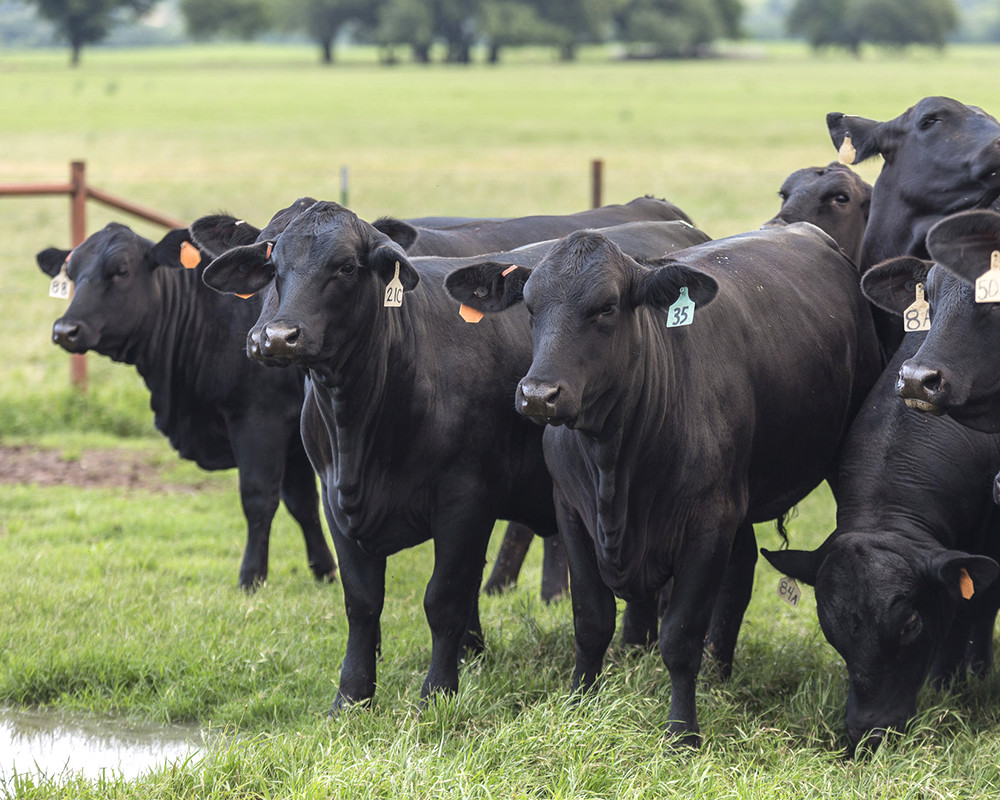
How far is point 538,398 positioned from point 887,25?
11004 centimetres

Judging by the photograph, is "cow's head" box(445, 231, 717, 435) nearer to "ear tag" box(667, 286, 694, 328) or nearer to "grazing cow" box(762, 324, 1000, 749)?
"ear tag" box(667, 286, 694, 328)

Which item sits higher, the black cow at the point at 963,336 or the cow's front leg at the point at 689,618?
the black cow at the point at 963,336

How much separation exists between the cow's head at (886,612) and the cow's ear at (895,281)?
3.02ft

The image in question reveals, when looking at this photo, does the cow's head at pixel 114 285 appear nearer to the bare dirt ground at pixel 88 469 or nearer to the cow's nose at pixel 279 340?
the bare dirt ground at pixel 88 469

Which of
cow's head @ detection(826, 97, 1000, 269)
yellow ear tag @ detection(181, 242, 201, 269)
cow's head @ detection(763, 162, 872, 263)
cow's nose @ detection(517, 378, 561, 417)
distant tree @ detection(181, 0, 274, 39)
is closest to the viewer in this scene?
cow's nose @ detection(517, 378, 561, 417)

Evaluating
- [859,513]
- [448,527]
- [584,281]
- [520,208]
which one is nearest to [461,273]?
[584,281]

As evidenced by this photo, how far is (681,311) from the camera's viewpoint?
176 inches

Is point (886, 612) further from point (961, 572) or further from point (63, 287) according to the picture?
point (63, 287)

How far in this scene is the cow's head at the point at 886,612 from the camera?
15.2 ft

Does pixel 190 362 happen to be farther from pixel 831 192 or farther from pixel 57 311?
pixel 57 311

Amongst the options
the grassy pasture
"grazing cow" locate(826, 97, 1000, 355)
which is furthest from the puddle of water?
"grazing cow" locate(826, 97, 1000, 355)

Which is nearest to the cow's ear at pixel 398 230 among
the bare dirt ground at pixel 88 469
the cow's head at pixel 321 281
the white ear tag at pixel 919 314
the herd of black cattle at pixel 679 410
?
the herd of black cattle at pixel 679 410

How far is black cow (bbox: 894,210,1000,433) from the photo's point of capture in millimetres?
4203

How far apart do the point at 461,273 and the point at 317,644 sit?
1991 mm
